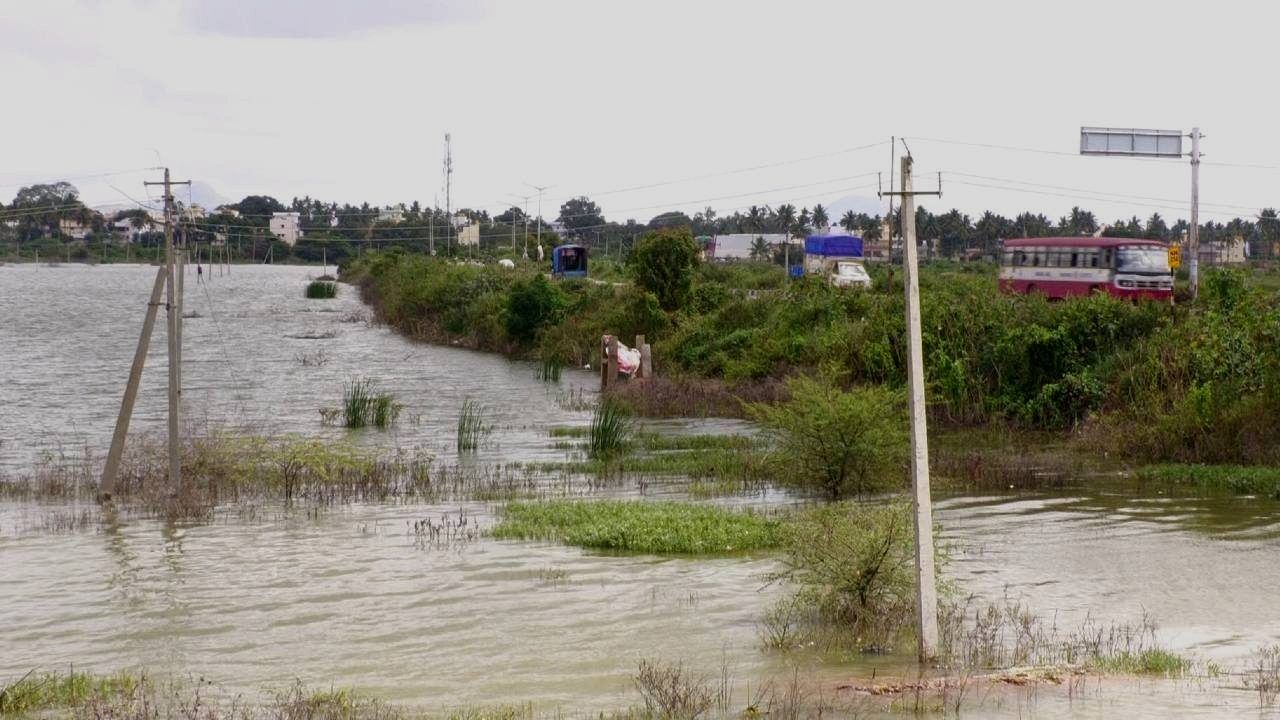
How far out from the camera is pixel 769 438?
80.2 feet

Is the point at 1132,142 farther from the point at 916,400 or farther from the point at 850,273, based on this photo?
the point at 916,400

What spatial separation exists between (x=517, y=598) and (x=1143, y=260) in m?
34.6

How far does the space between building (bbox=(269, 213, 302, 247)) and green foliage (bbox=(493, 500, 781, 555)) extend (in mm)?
177081

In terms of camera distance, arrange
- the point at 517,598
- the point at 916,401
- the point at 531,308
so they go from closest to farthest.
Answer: the point at 916,401, the point at 517,598, the point at 531,308

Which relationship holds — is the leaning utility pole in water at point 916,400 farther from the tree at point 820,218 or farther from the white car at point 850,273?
the tree at point 820,218

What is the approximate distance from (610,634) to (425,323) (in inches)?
2099

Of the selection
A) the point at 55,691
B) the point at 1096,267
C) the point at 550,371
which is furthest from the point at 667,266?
the point at 55,691

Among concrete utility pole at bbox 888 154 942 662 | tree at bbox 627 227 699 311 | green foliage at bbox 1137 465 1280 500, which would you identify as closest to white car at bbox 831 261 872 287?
tree at bbox 627 227 699 311

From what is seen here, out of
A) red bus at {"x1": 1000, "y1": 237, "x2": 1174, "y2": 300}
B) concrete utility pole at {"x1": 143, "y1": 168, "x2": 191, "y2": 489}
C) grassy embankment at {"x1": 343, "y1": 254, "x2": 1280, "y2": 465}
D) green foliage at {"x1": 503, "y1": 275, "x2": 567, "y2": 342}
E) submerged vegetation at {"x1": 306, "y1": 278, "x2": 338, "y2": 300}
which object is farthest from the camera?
submerged vegetation at {"x1": 306, "y1": 278, "x2": 338, "y2": 300}

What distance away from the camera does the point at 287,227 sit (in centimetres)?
19212

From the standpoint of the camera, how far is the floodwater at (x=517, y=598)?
11.4 meters

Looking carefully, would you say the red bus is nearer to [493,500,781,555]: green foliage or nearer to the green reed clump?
[493,500,781,555]: green foliage

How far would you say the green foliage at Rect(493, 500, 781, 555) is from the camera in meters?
16.3

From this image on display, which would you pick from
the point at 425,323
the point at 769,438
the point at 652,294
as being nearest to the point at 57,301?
the point at 425,323
